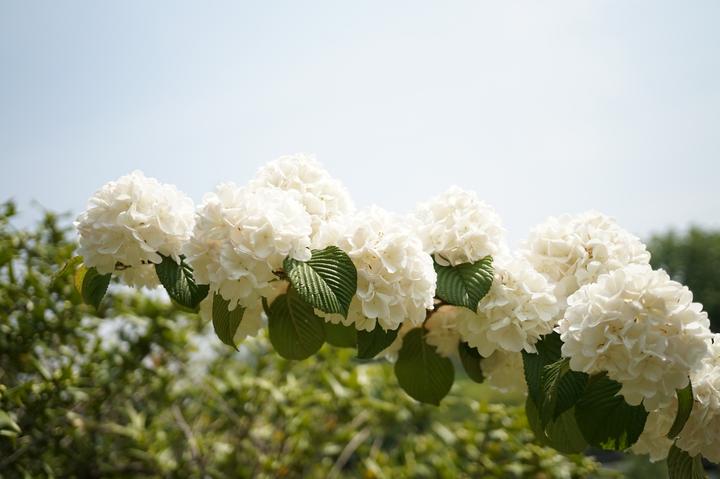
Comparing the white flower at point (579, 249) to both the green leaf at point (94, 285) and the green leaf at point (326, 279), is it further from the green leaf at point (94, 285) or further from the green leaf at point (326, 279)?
the green leaf at point (94, 285)

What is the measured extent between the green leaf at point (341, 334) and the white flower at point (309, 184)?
0.25 metres

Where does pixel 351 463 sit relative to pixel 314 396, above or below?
below

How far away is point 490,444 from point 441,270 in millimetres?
1476

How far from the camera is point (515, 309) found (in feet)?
4.01

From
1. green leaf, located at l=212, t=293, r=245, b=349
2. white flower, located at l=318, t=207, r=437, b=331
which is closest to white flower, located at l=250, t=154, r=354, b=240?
white flower, located at l=318, t=207, r=437, b=331

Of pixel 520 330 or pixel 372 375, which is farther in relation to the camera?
pixel 372 375

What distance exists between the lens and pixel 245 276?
1075mm

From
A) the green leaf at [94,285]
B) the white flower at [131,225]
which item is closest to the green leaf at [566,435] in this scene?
the white flower at [131,225]

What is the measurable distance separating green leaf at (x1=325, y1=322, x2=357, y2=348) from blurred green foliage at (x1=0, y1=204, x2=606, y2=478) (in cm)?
58

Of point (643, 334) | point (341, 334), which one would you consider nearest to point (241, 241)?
point (341, 334)

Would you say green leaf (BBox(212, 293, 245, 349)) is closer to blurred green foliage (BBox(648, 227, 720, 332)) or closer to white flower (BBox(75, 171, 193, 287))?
white flower (BBox(75, 171, 193, 287))

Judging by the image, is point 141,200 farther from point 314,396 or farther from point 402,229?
point 314,396

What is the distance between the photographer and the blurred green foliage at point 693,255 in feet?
111

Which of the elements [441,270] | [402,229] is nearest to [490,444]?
[441,270]
